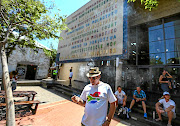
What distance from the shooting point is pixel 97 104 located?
174 cm

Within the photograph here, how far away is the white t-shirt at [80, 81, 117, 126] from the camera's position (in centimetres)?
169

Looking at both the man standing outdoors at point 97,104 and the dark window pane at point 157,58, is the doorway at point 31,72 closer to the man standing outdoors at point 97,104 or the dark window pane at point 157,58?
the man standing outdoors at point 97,104

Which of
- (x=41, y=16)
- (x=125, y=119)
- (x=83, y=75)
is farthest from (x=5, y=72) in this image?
(x=83, y=75)

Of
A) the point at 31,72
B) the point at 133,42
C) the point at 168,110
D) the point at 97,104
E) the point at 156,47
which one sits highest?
the point at 133,42

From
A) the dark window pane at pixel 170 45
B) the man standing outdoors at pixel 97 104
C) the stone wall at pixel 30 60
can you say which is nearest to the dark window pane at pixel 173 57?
the dark window pane at pixel 170 45

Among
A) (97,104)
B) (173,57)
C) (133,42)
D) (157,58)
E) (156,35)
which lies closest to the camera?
(97,104)

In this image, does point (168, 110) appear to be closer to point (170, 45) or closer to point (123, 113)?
point (123, 113)

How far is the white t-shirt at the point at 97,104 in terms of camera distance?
5.54ft

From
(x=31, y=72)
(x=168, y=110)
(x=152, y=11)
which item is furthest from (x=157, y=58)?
(x=31, y=72)

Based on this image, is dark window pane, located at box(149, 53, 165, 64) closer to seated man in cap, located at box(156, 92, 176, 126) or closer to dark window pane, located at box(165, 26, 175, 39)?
dark window pane, located at box(165, 26, 175, 39)

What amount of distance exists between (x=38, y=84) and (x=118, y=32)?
11.8 metres

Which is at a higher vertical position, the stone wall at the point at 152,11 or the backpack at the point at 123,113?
the stone wall at the point at 152,11

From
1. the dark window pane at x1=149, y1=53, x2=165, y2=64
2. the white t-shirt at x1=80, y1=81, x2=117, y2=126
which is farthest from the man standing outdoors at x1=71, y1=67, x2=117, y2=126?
the dark window pane at x1=149, y1=53, x2=165, y2=64

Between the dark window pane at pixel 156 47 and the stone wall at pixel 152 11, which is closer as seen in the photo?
the stone wall at pixel 152 11
